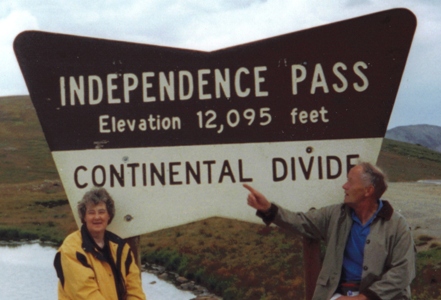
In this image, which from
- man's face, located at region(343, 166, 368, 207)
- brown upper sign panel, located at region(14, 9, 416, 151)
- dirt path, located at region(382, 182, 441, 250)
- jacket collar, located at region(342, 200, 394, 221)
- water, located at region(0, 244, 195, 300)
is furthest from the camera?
water, located at region(0, 244, 195, 300)

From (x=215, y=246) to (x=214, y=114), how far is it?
106 feet

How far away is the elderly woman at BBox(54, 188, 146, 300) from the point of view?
431cm

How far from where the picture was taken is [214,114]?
4832 mm

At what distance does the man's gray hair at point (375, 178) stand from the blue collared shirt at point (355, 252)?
0.40 feet

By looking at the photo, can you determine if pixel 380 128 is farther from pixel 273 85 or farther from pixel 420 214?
pixel 420 214

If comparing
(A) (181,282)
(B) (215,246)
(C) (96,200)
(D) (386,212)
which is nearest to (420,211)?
(B) (215,246)

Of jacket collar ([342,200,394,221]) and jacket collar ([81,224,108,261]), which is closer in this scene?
jacket collar ([342,200,394,221])

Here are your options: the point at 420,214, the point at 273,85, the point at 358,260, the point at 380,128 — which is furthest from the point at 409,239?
the point at 420,214

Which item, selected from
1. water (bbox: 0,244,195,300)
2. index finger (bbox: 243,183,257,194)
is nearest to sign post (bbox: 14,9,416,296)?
index finger (bbox: 243,183,257,194)

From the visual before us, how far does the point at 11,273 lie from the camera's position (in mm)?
34656

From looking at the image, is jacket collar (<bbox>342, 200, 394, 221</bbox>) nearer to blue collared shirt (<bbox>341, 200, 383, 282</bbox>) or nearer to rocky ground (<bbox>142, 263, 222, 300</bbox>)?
blue collared shirt (<bbox>341, 200, 383, 282</bbox>)

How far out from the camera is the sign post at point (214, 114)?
470 centimetres

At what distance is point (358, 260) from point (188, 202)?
1.43 meters

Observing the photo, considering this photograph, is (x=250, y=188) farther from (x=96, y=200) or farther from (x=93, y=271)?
(x=93, y=271)
